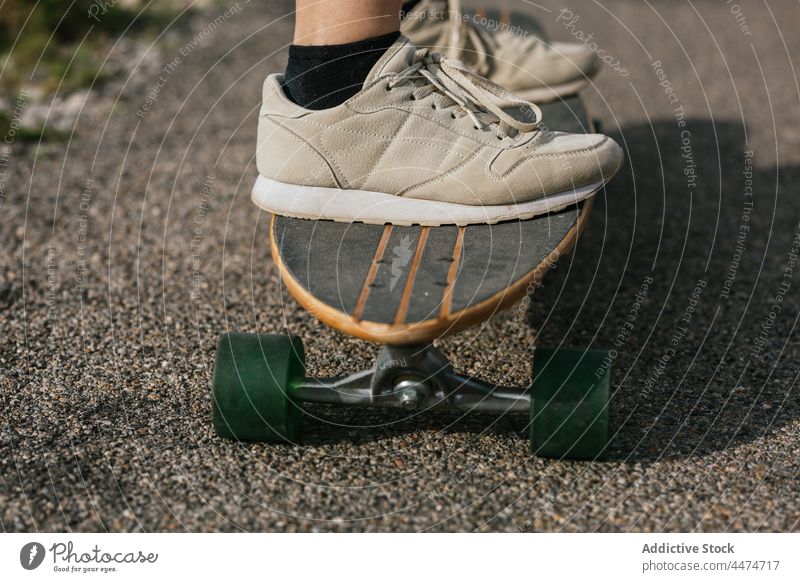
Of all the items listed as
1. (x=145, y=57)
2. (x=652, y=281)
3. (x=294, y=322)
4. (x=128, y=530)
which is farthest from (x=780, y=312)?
(x=145, y=57)

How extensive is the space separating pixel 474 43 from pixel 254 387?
1.89 m

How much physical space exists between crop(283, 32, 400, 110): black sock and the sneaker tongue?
0.03 meters

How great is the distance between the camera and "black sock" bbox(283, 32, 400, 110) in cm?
243

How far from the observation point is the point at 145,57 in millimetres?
5480

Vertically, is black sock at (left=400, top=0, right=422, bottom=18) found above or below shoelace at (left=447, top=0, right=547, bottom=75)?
above

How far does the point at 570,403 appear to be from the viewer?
2102mm

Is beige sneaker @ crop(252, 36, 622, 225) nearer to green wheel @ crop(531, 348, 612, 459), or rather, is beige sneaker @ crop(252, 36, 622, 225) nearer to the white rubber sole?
the white rubber sole

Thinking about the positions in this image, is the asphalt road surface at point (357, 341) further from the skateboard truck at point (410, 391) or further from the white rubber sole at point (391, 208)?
the white rubber sole at point (391, 208)

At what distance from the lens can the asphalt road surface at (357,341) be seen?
208 centimetres

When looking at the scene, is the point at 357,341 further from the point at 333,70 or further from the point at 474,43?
the point at 474,43

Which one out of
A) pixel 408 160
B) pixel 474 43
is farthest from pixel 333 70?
pixel 474 43

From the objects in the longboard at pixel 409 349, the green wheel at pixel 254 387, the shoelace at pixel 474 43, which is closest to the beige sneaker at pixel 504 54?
the shoelace at pixel 474 43

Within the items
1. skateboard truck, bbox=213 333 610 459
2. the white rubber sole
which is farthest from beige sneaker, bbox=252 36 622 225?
skateboard truck, bbox=213 333 610 459

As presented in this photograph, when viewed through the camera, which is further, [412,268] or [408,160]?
[408,160]
